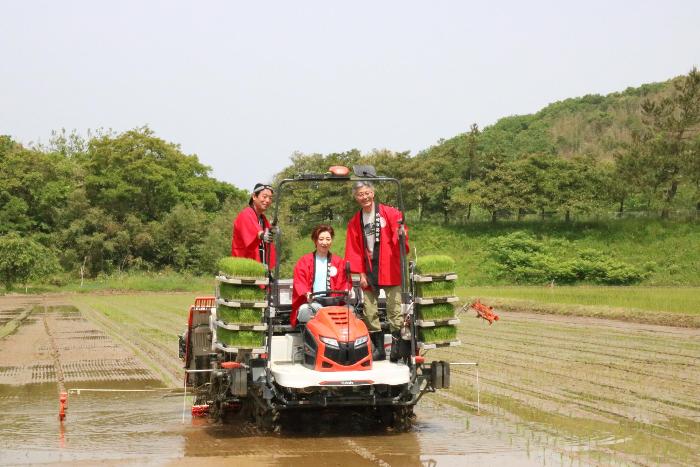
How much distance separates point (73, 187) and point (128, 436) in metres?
65.8

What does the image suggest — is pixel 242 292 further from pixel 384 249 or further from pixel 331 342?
pixel 384 249

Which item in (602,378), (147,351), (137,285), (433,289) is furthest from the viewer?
(137,285)

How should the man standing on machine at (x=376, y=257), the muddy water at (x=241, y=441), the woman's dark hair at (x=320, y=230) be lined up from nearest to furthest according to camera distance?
1. the muddy water at (x=241, y=441)
2. the man standing on machine at (x=376, y=257)
3. the woman's dark hair at (x=320, y=230)

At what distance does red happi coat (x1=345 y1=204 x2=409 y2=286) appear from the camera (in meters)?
9.36

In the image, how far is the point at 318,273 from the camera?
944 centimetres

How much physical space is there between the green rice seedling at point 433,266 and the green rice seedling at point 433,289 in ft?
0.35

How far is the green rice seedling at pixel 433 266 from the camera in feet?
29.9

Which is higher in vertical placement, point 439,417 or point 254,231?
point 254,231

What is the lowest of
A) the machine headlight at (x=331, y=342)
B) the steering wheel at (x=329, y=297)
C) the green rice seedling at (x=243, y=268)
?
the machine headlight at (x=331, y=342)

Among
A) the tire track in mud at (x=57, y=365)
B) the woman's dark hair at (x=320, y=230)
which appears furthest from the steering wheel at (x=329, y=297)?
the tire track in mud at (x=57, y=365)

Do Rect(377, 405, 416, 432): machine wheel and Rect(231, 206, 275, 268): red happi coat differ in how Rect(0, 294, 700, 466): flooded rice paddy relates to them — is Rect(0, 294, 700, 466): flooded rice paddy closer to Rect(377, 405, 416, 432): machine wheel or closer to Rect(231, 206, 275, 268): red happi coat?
Rect(377, 405, 416, 432): machine wheel

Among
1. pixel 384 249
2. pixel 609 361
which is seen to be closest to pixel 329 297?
pixel 384 249

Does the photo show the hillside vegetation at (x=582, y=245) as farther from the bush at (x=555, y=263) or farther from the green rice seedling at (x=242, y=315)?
the green rice seedling at (x=242, y=315)

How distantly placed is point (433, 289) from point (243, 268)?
1915 mm
